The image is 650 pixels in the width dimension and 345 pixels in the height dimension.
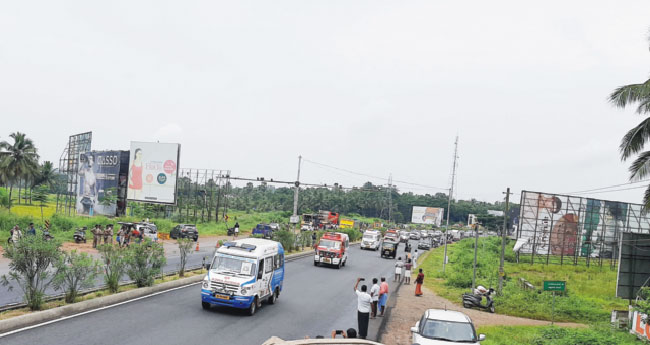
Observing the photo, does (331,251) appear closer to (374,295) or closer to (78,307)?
(374,295)

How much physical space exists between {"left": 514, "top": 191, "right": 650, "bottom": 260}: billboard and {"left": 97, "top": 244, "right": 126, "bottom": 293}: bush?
132 ft

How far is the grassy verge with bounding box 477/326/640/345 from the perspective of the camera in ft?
49.7

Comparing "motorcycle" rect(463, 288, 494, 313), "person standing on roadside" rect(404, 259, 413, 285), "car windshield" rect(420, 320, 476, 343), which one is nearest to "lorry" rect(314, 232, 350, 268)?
"person standing on roadside" rect(404, 259, 413, 285)

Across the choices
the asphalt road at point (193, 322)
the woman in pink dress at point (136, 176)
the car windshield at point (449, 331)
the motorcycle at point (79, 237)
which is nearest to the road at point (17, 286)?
the asphalt road at point (193, 322)

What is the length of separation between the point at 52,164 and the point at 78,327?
114m

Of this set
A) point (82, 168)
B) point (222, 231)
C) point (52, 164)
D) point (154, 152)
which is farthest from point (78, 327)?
point (52, 164)

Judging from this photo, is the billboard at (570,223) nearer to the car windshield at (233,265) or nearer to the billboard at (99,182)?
the car windshield at (233,265)

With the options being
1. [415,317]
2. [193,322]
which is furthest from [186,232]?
[193,322]

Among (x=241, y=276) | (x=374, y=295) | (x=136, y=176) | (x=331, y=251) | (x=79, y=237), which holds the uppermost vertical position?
(x=136, y=176)

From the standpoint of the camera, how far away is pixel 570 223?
53.6 m

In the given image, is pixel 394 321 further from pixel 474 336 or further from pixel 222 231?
pixel 222 231

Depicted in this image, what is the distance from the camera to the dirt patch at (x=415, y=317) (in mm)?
16406

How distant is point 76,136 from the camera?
61750 mm

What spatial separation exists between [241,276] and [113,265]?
4.62 m
